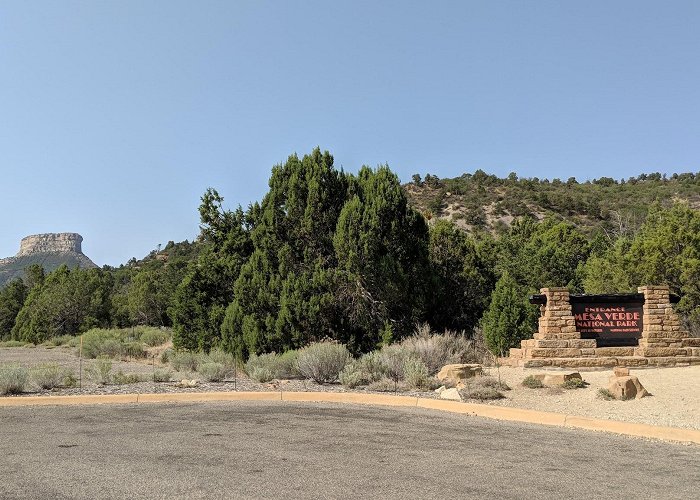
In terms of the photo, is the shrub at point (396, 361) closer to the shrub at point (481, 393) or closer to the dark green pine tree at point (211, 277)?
the shrub at point (481, 393)

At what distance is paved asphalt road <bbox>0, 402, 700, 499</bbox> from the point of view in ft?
18.4

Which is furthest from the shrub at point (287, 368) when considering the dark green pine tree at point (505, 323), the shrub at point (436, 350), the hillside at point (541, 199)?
the hillside at point (541, 199)

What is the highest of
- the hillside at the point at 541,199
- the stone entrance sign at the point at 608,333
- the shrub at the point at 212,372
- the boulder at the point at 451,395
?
the hillside at the point at 541,199

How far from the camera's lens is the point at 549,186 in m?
90.1

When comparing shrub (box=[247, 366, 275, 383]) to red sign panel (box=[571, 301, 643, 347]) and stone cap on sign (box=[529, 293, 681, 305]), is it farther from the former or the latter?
red sign panel (box=[571, 301, 643, 347])

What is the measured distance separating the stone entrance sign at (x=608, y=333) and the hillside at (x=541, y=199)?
1949 inches

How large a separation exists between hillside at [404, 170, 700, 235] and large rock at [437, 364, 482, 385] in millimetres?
54272

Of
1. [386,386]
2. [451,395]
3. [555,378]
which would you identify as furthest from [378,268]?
[451,395]

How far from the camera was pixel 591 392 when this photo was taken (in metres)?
12.9

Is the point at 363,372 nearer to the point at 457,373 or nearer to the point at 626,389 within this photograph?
the point at 457,373

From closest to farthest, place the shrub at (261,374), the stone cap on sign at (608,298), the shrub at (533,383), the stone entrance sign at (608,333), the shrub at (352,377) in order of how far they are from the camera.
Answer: the shrub at (533,383) < the shrub at (352,377) < the shrub at (261,374) < the stone entrance sign at (608,333) < the stone cap on sign at (608,298)

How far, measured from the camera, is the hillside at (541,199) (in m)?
73.2

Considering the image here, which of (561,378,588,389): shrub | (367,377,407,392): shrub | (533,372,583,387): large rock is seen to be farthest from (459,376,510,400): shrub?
(367,377,407,392): shrub

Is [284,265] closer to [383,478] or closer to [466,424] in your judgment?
[466,424]
